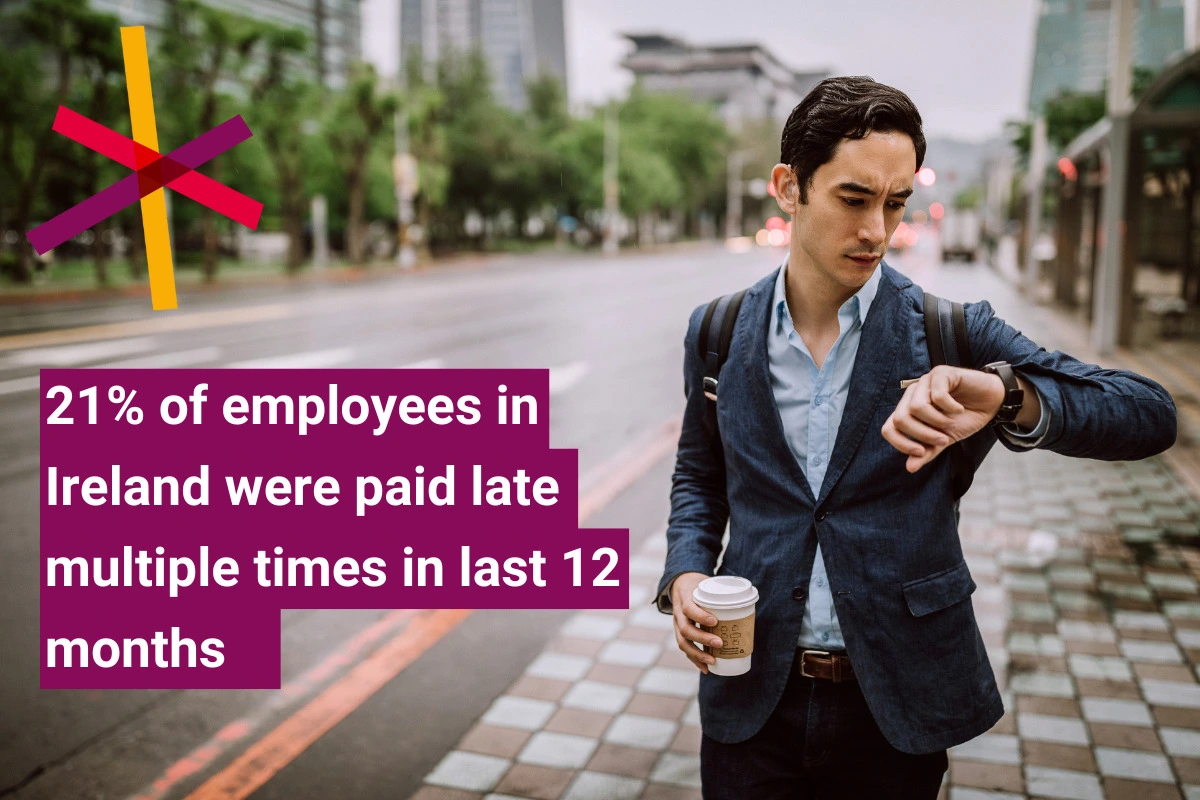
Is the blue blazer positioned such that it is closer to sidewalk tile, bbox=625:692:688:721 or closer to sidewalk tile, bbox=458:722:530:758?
sidewalk tile, bbox=458:722:530:758

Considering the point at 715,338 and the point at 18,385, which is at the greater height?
the point at 715,338

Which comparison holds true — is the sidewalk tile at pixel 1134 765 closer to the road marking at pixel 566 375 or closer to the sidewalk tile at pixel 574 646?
the sidewalk tile at pixel 574 646

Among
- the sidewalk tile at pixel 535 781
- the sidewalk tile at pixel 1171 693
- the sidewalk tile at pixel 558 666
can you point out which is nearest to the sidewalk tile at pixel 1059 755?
the sidewalk tile at pixel 1171 693

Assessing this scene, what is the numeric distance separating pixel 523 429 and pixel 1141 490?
501 cm

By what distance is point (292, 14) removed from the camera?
45.6m

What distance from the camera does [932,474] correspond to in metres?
1.83

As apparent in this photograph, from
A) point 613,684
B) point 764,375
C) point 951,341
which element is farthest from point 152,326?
point 951,341

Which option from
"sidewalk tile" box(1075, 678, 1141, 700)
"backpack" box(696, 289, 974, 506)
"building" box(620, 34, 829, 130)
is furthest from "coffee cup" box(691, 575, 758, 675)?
"building" box(620, 34, 829, 130)

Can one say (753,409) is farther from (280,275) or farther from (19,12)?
(280,275)

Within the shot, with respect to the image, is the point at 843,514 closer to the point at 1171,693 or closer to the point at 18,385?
the point at 1171,693

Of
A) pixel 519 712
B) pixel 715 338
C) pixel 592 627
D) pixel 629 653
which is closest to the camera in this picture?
pixel 715 338

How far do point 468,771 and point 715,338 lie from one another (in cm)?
217

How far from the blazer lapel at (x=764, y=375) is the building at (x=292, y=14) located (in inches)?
1083

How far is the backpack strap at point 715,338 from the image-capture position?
2033 mm
